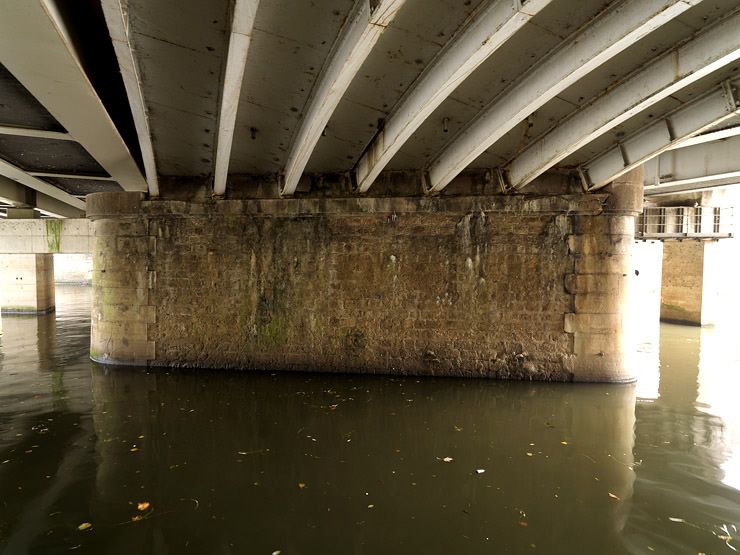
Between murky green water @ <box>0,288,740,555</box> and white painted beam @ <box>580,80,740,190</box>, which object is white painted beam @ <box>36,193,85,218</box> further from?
white painted beam @ <box>580,80,740,190</box>

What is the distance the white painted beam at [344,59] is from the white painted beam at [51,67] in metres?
2.33

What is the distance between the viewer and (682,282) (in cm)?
1532

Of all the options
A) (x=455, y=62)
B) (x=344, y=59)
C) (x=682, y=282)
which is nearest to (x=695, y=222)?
(x=682, y=282)

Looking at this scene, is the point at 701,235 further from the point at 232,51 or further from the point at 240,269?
the point at 232,51

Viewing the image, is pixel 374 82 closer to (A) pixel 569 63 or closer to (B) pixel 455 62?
(B) pixel 455 62

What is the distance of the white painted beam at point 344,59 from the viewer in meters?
3.30

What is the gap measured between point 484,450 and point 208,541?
314cm

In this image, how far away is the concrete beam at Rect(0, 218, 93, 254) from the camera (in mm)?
12453

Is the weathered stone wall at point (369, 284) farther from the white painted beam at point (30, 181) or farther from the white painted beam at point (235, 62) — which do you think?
the white painted beam at point (235, 62)

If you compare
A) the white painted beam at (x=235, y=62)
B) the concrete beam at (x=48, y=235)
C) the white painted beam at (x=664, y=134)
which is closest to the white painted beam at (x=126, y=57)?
the white painted beam at (x=235, y=62)

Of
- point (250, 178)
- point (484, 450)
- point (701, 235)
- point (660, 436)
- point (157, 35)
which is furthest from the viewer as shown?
point (701, 235)

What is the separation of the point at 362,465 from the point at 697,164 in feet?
26.1

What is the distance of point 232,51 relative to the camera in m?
3.64

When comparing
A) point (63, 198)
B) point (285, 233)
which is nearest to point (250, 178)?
point (285, 233)
